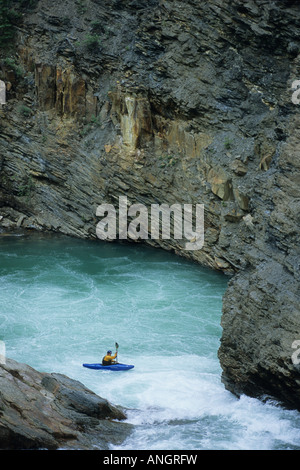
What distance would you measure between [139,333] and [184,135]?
866cm

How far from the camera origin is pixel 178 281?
23.1 m

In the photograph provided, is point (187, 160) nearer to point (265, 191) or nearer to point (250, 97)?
point (250, 97)

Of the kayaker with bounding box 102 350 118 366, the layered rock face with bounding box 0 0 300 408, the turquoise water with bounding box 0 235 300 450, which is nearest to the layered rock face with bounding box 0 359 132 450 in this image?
the turquoise water with bounding box 0 235 300 450

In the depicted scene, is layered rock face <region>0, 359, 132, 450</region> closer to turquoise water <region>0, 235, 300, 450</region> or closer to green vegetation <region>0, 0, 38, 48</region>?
turquoise water <region>0, 235, 300, 450</region>

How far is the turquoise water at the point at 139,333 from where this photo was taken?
13.0 metres

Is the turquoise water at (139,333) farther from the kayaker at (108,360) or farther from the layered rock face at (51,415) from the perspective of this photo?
the layered rock face at (51,415)

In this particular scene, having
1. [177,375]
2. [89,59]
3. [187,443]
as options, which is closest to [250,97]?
[89,59]

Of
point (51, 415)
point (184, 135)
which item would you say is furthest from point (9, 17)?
point (51, 415)

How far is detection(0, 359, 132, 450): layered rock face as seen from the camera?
10586 millimetres

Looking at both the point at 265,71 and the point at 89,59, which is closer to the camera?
the point at 265,71

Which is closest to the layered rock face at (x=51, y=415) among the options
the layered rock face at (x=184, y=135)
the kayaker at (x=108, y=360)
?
the kayaker at (x=108, y=360)

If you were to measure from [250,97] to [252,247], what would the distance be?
9248 mm

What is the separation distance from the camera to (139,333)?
18625 millimetres

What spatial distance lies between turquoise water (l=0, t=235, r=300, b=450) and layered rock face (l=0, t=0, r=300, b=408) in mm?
845
